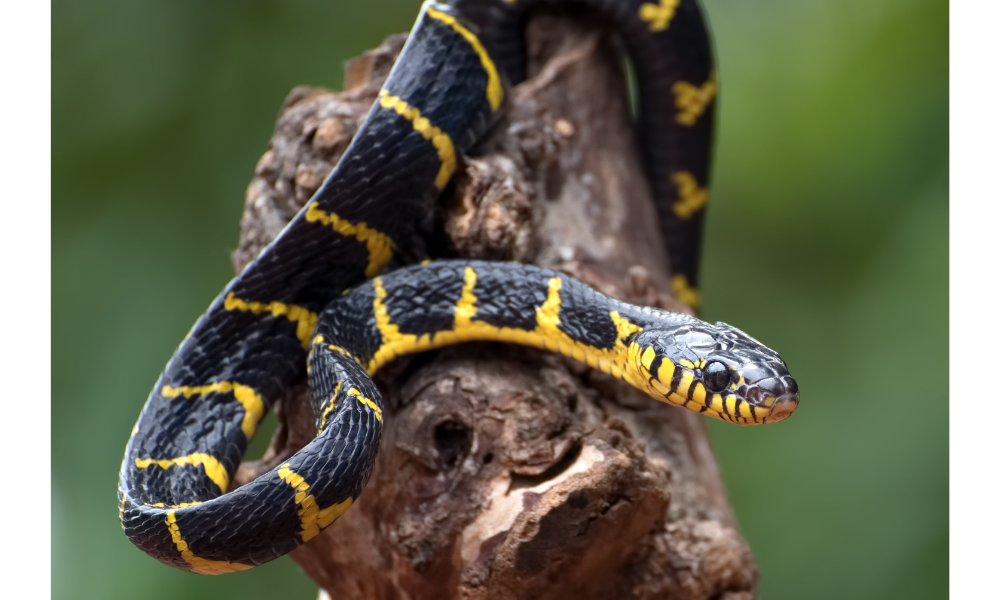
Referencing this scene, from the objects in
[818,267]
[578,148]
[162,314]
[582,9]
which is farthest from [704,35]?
[162,314]

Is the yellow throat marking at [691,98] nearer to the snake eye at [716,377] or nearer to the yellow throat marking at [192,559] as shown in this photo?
the snake eye at [716,377]

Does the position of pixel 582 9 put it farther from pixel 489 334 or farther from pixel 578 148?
pixel 489 334

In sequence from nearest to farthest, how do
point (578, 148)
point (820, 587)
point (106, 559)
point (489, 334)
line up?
point (489, 334)
point (578, 148)
point (106, 559)
point (820, 587)

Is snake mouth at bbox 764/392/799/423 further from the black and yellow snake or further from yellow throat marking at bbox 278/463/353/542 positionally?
yellow throat marking at bbox 278/463/353/542

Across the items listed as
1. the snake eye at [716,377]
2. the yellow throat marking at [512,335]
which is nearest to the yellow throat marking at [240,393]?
the yellow throat marking at [512,335]

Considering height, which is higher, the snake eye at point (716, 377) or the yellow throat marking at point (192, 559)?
the snake eye at point (716, 377)
